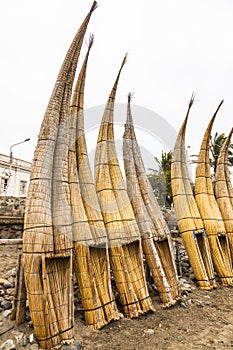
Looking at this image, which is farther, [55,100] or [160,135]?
[160,135]

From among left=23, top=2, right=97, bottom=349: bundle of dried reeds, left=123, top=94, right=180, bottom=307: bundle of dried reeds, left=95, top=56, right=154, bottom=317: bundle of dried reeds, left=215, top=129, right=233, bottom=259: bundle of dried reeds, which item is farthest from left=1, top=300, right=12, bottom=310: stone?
left=215, top=129, right=233, bottom=259: bundle of dried reeds

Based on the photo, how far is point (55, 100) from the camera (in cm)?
502

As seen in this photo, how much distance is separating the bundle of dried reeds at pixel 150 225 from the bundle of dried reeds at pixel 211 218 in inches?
71.0

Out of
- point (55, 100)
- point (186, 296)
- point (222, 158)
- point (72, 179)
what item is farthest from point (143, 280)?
point (222, 158)

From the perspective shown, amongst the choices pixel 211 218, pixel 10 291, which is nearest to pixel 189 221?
pixel 211 218

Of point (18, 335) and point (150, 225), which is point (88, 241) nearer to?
point (18, 335)

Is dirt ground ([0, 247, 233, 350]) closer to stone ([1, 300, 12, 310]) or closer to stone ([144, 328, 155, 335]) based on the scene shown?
stone ([144, 328, 155, 335])

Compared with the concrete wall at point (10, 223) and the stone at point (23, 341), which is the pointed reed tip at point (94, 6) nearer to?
the concrete wall at point (10, 223)

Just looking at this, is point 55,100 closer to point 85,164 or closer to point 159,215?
point 85,164

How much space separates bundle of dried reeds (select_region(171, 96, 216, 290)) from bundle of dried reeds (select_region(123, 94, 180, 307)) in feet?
3.09

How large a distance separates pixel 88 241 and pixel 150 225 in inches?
78.6

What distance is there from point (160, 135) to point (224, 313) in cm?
475

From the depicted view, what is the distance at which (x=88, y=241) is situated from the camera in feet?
15.3

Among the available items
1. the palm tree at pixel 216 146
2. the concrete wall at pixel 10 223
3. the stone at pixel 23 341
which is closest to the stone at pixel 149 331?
the stone at pixel 23 341
